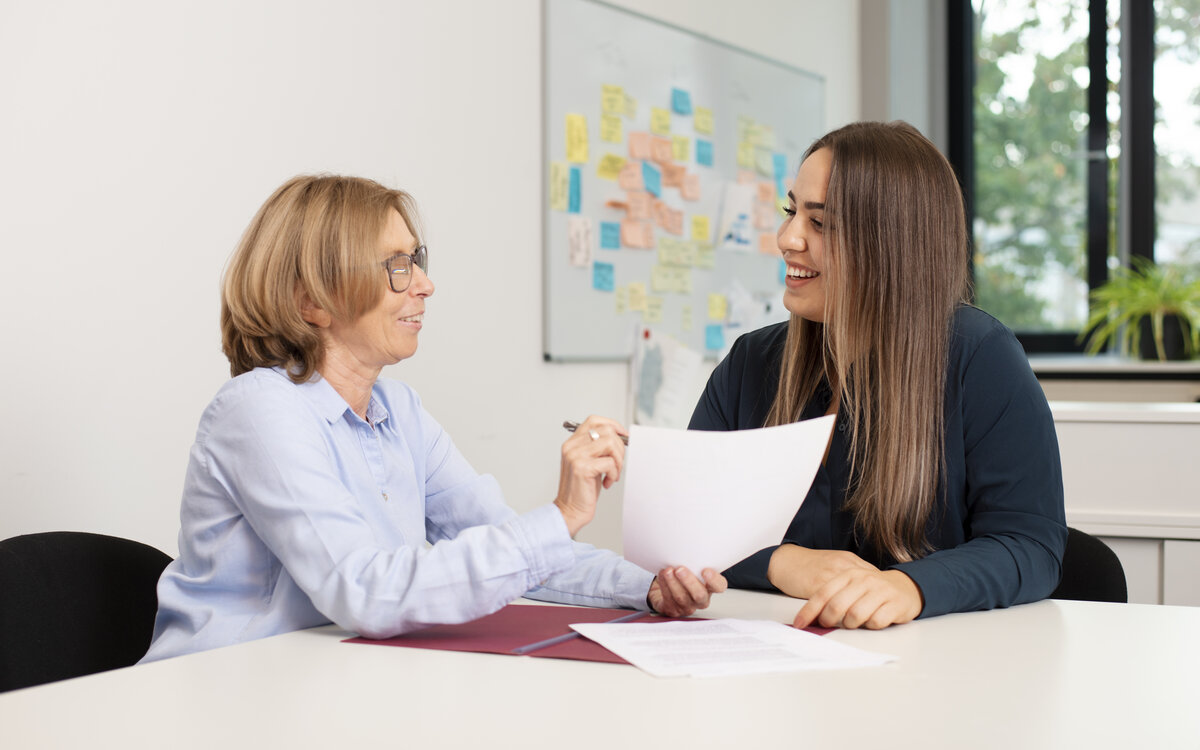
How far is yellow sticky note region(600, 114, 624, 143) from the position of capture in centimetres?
314

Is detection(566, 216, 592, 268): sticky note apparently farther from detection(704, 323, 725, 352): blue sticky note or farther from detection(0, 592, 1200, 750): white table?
detection(0, 592, 1200, 750): white table

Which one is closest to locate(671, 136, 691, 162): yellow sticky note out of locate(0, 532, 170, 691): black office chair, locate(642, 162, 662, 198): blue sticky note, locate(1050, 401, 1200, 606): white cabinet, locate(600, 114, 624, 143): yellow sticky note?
locate(642, 162, 662, 198): blue sticky note

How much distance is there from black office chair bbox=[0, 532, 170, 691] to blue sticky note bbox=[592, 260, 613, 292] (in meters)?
1.81

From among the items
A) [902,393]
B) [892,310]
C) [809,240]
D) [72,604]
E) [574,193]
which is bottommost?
[72,604]

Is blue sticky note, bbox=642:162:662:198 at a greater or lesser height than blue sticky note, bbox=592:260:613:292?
greater

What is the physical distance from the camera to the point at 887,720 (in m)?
0.86

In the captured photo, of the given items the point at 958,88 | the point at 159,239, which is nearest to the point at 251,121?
the point at 159,239

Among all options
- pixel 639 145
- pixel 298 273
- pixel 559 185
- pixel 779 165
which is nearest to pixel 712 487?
pixel 298 273

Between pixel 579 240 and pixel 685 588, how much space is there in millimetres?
1941

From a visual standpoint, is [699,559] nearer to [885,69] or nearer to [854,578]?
[854,578]

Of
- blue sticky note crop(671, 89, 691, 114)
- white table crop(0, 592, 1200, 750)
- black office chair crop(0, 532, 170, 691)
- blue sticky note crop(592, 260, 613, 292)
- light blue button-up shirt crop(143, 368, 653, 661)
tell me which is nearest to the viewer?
white table crop(0, 592, 1200, 750)

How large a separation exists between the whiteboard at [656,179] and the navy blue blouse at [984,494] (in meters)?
1.57

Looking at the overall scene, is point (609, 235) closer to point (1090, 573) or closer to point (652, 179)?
point (652, 179)

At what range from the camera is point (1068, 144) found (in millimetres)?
4840
